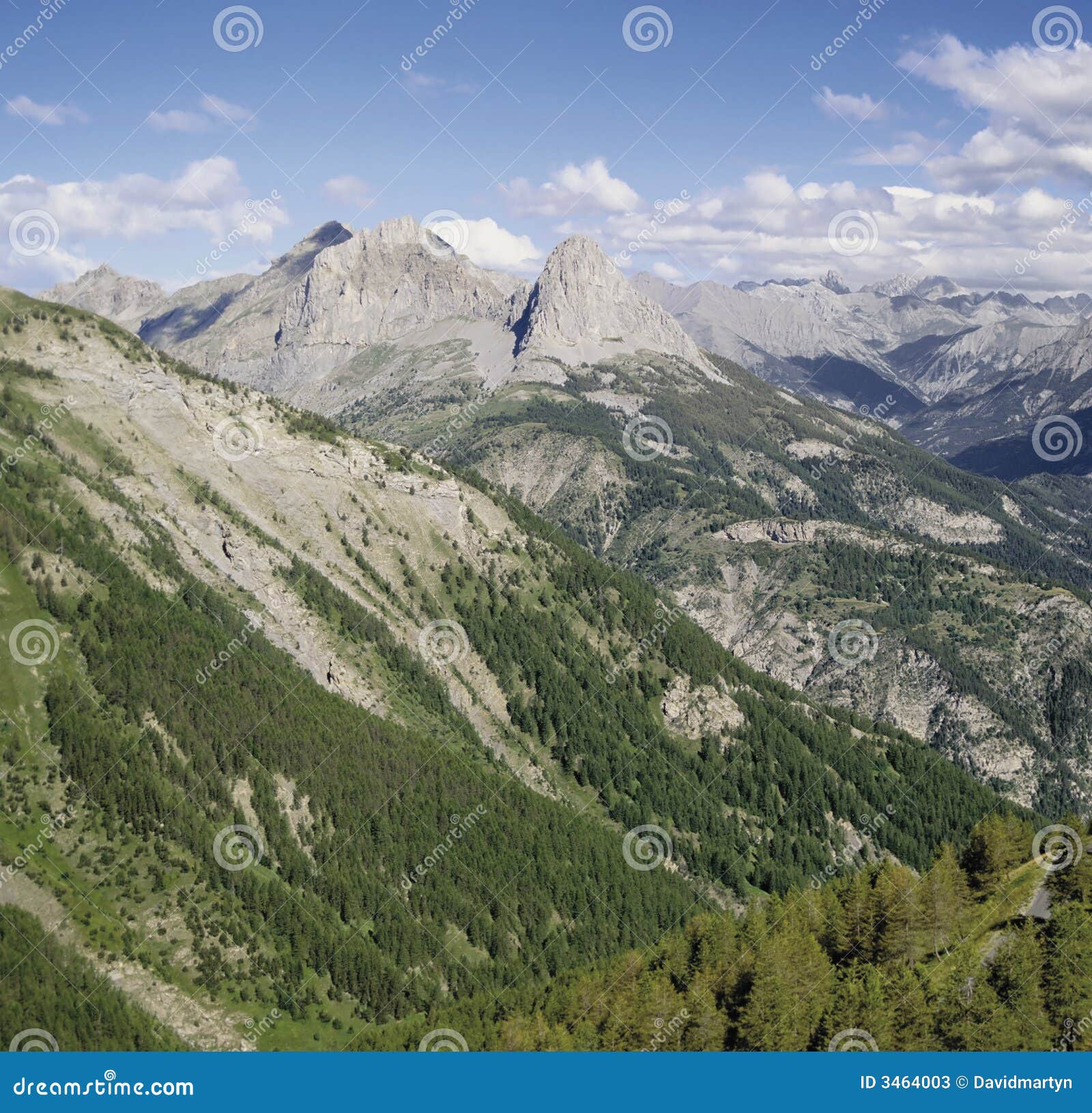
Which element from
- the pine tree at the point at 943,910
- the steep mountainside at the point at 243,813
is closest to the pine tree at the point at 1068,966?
the pine tree at the point at 943,910

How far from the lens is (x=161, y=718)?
146750 millimetres

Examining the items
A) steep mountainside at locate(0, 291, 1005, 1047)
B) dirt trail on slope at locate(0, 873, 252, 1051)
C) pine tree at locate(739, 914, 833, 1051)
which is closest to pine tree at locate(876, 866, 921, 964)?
pine tree at locate(739, 914, 833, 1051)

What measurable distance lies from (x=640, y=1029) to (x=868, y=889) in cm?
A: 3171

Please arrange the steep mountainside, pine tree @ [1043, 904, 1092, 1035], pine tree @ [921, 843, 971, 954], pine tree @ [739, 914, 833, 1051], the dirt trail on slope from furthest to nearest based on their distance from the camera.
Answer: the steep mountainside
the dirt trail on slope
pine tree @ [921, 843, 971, 954]
pine tree @ [739, 914, 833, 1051]
pine tree @ [1043, 904, 1092, 1035]

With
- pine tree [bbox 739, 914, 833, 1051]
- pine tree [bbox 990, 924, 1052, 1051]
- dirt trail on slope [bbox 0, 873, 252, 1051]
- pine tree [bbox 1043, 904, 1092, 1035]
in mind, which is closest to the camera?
pine tree [bbox 990, 924, 1052, 1051]

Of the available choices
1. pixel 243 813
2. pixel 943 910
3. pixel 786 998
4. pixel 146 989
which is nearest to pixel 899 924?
pixel 943 910

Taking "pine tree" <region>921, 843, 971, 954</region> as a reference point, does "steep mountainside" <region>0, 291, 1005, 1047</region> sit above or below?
below

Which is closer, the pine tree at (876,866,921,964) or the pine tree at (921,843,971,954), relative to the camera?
the pine tree at (876,866,921,964)

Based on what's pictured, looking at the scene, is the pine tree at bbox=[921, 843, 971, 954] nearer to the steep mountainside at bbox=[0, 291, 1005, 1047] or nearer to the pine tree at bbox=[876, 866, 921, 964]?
the pine tree at bbox=[876, 866, 921, 964]

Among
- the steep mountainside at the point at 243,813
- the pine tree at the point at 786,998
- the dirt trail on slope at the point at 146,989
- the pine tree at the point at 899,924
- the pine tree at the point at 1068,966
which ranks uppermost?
the pine tree at the point at 1068,966

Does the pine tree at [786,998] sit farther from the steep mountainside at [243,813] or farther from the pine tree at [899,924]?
the steep mountainside at [243,813]

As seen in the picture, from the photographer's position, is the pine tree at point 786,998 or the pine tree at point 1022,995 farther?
the pine tree at point 786,998

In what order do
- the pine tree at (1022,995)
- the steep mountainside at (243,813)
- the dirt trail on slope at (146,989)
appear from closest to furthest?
the pine tree at (1022,995) < the dirt trail on slope at (146,989) < the steep mountainside at (243,813)

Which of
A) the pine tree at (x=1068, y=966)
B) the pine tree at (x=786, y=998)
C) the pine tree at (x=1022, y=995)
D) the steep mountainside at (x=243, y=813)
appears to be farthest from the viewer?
the steep mountainside at (x=243, y=813)
